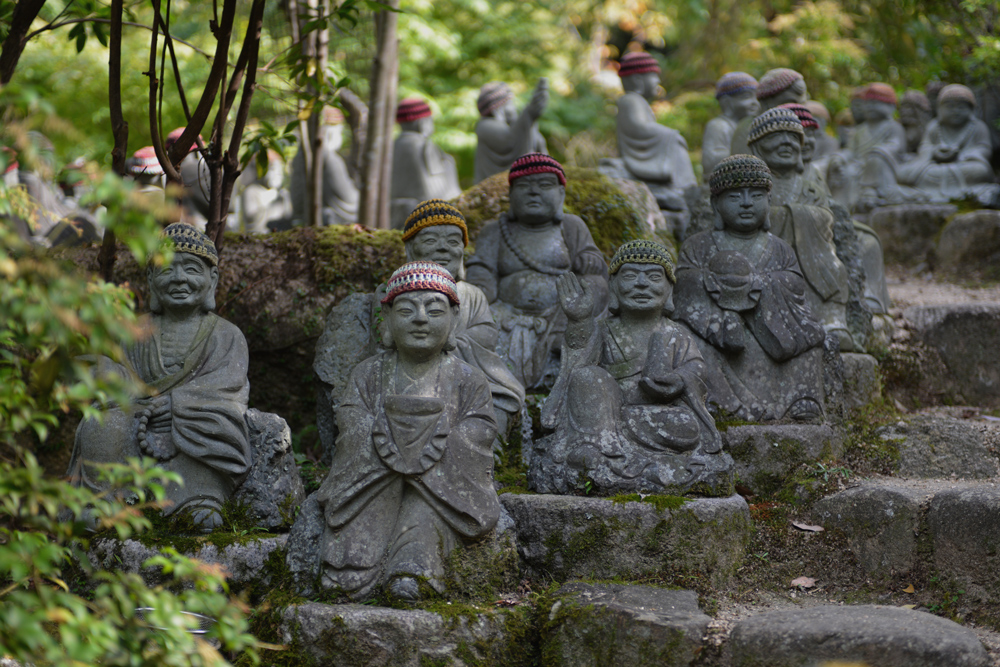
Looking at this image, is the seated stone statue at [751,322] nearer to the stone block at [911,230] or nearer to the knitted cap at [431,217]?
the knitted cap at [431,217]

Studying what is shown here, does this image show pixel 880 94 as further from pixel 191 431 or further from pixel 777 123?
pixel 191 431

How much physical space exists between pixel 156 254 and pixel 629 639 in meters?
2.80

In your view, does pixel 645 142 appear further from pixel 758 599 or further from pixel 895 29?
pixel 895 29

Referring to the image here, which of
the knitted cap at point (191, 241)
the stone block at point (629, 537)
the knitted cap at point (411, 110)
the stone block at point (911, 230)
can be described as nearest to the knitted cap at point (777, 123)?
the stone block at point (629, 537)

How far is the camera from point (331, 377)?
21.6 ft

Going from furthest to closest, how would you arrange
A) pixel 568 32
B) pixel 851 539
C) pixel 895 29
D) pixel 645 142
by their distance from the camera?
pixel 568 32 < pixel 895 29 < pixel 645 142 < pixel 851 539

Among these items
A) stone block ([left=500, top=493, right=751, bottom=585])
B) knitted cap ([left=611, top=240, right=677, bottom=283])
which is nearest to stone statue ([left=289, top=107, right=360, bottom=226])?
knitted cap ([left=611, top=240, right=677, bottom=283])

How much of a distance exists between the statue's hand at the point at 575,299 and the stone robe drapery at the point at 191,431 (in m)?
2.07

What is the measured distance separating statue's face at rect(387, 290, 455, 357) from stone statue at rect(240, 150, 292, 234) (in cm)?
703

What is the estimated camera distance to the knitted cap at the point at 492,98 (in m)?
11.2

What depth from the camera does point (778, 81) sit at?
29.5 feet

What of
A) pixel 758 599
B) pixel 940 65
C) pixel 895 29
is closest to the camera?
pixel 758 599

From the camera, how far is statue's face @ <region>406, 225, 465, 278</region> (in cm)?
646

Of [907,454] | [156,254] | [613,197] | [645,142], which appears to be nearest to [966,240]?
[645,142]
